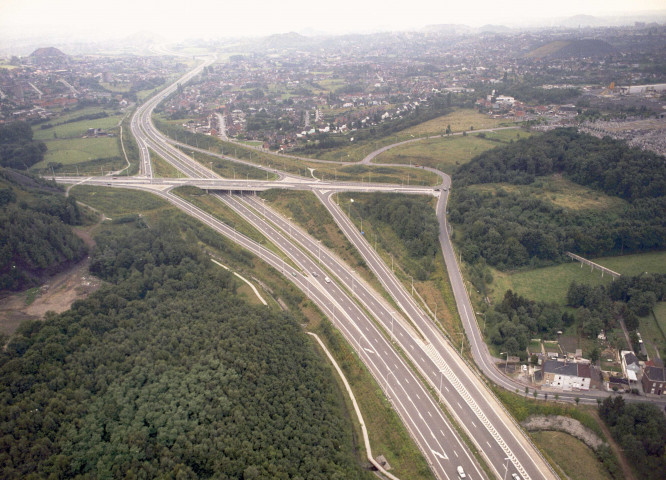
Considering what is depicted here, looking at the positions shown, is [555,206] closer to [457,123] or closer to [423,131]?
[423,131]

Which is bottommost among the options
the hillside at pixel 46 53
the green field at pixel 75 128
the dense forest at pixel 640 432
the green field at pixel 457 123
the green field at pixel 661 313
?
the dense forest at pixel 640 432

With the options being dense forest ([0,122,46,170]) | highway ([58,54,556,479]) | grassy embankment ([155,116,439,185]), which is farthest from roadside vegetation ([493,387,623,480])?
dense forest ([0,122,46,170])

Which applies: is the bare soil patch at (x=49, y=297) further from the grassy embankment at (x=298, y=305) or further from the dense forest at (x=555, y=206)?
the dense forest at (x=555, y=206)

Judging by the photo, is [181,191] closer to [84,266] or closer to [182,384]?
[84,266]

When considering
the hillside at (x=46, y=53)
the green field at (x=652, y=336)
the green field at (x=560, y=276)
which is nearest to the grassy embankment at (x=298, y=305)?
the green field at (x=560, y=276)

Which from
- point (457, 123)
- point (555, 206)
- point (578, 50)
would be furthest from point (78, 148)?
point (578, 50)

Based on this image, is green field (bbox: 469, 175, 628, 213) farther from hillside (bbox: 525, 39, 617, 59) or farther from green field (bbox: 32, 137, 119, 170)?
hillside (bbox: 525, 39, 617, 59)
